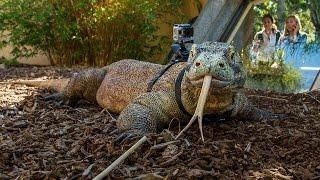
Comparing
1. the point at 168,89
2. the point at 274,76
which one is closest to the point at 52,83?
the point at 168,89

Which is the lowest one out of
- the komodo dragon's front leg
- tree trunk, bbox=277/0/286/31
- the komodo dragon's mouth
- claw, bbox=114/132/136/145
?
claw, bbox=114/132/136/145

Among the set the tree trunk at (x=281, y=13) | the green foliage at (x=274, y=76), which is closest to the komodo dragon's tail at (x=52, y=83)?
the green foliage at (x=274, y=76)

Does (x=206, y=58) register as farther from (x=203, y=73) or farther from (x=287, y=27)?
(x=287, y=27)

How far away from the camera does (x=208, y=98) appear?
2.92 m

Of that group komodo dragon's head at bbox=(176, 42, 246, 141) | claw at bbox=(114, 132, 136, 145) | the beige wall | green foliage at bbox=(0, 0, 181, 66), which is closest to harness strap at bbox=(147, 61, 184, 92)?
komodo dragon's head at bbox=(176, 42, 246, 141)

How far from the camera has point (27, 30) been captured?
27.6 ft

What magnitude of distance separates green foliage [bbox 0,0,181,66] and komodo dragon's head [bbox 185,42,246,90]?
16.3ft

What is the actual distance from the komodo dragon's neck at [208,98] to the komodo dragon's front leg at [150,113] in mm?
110

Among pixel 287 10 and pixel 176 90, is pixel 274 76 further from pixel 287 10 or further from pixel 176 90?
pixel 287 10

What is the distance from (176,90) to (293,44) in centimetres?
331

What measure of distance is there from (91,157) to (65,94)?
6.42 feet

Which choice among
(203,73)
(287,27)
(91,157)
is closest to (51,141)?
(91,157)

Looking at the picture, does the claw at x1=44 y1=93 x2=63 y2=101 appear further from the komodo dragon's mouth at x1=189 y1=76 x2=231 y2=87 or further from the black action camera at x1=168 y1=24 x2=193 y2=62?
the komodo dragon's mouth at x1=189 y1=76 x2=231 y2=87

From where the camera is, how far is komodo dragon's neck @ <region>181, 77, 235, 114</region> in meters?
2.92
